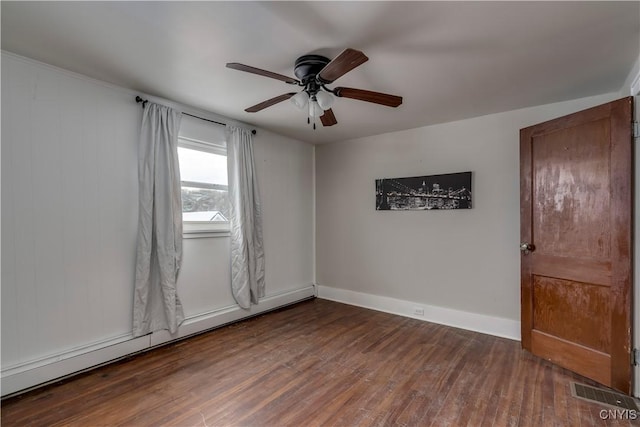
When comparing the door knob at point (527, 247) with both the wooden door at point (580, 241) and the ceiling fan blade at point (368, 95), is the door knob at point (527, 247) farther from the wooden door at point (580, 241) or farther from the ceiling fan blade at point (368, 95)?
the ceiling fan blade at point (368, 95)

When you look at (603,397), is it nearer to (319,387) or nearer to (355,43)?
(319,387)

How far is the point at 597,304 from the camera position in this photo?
233 centimetres

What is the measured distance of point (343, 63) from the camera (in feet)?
5.67

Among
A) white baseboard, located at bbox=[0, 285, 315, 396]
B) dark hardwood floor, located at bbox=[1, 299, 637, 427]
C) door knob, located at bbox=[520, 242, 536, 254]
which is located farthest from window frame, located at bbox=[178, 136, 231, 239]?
door knob, located at bbox=[520, 242, 536, 254]

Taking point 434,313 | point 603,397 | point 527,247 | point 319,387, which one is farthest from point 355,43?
point 434,313

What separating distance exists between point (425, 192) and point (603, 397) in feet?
7.64

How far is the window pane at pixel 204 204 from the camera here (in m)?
3.24

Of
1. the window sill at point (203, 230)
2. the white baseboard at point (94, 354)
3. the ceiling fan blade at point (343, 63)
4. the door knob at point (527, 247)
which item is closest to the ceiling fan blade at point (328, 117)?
the ceiling fan blade at point (343, 63)

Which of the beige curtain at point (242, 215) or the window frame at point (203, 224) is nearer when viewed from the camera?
the window frame at point (203, 224)

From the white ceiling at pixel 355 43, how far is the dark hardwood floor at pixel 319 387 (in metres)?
2.38

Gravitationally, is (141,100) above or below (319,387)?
above

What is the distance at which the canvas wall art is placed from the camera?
3473mm

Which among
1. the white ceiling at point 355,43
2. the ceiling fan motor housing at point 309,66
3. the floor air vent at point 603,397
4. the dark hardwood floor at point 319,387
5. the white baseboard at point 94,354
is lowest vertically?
the floor air vent at point 603,397

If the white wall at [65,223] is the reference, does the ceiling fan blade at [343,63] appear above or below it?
above
